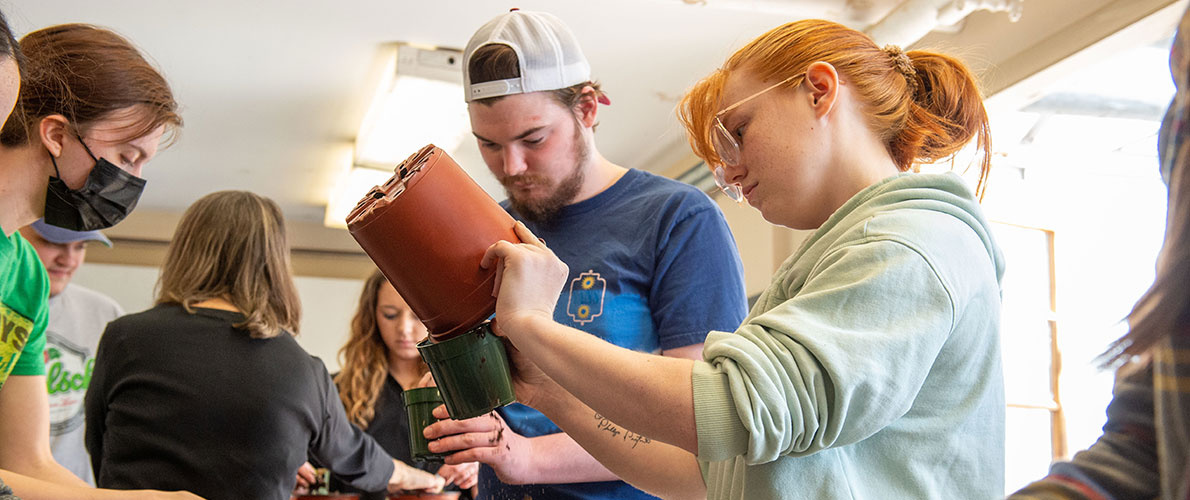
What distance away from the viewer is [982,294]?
3.22 feet

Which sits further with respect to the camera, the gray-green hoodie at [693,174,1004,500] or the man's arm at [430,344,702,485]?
the man's arm at [430,344,702,485]

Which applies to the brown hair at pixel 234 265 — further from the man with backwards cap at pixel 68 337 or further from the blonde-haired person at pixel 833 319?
the man with backwards cap at pixel 68 337

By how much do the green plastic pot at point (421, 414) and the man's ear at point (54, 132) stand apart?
0.80 meters

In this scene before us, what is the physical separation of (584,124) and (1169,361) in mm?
1445

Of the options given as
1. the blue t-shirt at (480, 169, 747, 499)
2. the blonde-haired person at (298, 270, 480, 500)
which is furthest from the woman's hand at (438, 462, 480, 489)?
the blue t-shirt at (480, 169, 747, 499)

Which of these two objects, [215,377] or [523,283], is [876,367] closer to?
[523,283]

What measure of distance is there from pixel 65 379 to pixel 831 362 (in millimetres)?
3691

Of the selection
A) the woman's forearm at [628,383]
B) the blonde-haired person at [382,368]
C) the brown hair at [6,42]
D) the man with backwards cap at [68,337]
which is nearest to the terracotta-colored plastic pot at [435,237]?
the woman's forearm at [628,383]

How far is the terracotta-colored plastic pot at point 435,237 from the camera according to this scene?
1100mm

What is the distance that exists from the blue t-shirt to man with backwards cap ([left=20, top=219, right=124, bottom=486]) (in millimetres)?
2424

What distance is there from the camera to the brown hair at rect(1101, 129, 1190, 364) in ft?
1.59

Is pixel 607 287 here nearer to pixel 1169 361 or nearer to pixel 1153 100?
pixel 1169 361

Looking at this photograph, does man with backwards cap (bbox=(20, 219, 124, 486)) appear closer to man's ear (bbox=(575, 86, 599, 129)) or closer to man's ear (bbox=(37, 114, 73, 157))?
man's ear (bbox=(37, 114, 73, 157))

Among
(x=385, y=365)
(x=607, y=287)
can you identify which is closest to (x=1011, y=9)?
(x=607, y=287)
